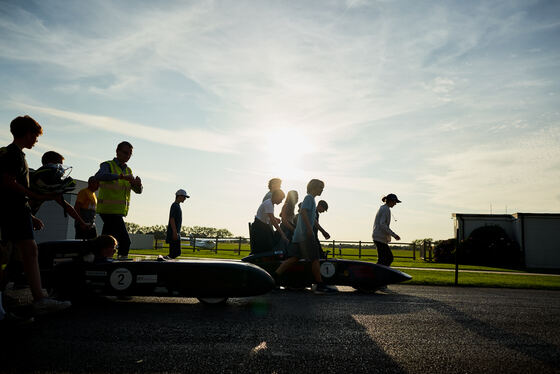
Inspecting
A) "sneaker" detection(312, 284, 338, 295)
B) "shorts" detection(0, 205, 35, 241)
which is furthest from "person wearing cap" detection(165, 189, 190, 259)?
"shorts" detection(0, 205, 35, 241)

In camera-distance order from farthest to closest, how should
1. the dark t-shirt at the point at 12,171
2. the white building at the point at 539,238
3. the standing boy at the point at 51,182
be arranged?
the white building at the point at 539,238 → the standing boy at the point at 51,182 → the dark t-shirt at the point at 12,171

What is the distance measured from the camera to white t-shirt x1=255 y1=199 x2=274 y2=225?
7.05 meters

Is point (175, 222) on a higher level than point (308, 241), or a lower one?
higher

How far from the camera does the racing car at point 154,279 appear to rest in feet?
14.6

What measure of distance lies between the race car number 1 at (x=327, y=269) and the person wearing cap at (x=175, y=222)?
10.4 ft

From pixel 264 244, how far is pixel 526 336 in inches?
175

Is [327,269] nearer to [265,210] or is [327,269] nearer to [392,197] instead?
[265,210]

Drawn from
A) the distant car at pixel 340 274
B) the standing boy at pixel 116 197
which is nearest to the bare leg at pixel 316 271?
the distant car at pixel 340 274

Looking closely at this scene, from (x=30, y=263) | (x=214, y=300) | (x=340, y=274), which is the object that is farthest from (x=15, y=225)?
(x=340, y=274)

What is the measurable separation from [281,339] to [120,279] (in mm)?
2422

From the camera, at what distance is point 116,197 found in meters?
5.26

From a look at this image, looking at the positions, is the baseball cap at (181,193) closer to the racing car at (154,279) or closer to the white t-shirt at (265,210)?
the white t-shirt at (265,210)

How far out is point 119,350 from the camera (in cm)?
260

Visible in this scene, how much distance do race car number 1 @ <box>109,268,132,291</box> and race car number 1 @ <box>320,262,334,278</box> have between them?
3.21m
